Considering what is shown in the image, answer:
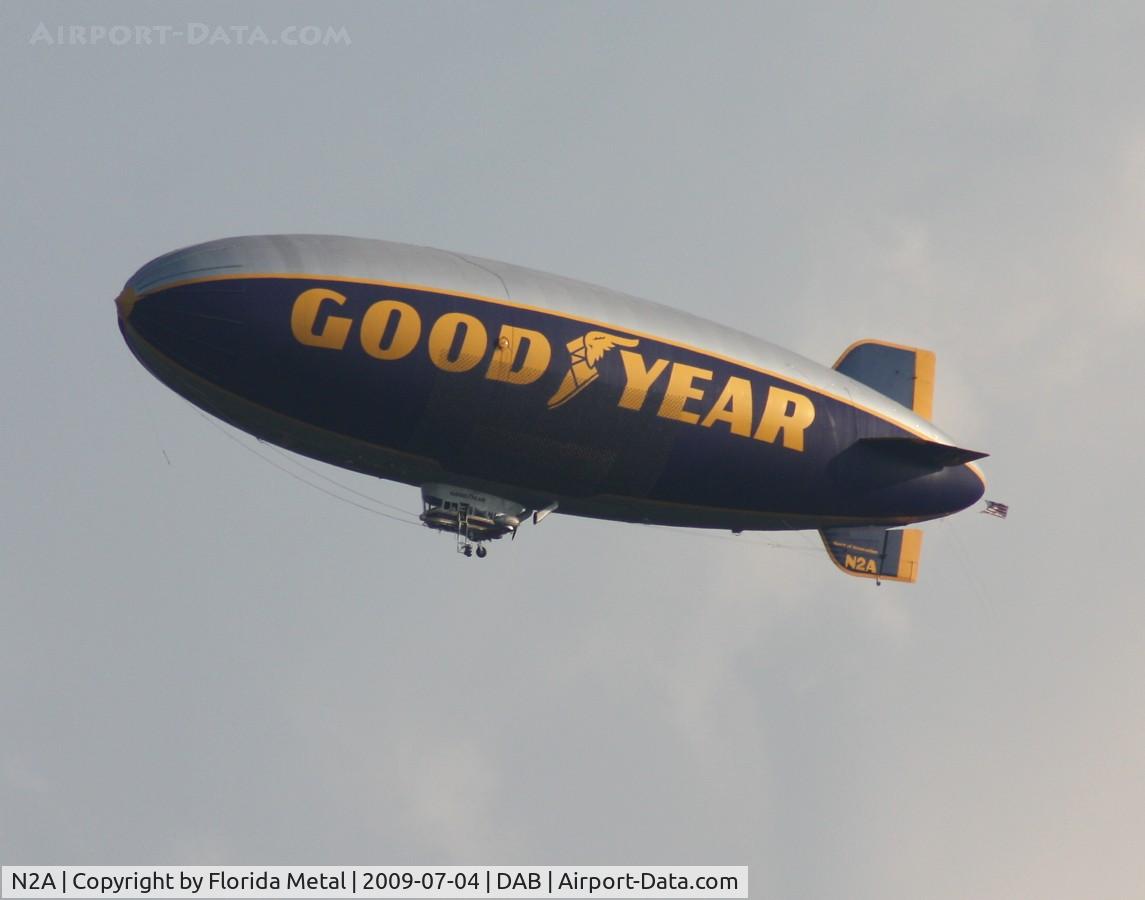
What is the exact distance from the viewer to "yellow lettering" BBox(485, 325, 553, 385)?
33.8m

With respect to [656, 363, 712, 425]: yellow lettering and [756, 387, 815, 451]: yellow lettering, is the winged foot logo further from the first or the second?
[756, 387, 815, 451]: yellow lettering

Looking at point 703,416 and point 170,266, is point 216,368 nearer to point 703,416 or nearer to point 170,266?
point 170,266

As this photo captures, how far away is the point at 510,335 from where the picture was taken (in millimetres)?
34000

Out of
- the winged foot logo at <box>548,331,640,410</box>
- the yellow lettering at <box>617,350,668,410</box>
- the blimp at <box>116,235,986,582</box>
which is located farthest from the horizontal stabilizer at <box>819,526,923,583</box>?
the winged foot logo at <box>548,331,640,410</box>

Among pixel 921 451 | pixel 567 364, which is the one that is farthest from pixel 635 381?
pixel 921 451

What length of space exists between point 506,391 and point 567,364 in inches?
49.1

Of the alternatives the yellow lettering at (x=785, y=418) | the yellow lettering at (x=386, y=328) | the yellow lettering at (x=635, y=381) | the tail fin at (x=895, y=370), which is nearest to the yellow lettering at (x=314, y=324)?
the yellow lettering at (x=386, y=328)

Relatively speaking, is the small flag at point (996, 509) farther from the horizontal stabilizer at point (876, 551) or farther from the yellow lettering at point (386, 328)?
the yellow lettering at point (386, 328)

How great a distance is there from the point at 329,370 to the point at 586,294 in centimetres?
525

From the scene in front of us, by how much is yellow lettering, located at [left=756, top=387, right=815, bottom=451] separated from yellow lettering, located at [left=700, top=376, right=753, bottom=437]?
35cm

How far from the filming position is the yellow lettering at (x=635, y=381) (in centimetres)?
3500

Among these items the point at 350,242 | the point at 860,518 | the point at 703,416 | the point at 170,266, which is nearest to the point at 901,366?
the point at 860,518

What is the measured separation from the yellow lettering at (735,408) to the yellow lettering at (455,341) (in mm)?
4654

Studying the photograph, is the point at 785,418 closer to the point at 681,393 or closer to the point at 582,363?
the point at 681,393
